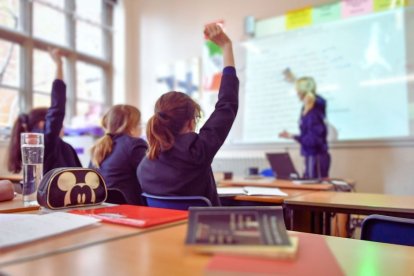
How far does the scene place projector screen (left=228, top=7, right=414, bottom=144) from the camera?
346 cm

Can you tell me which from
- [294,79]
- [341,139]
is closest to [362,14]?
[294,79]

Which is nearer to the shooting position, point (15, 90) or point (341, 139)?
point (341, 139)

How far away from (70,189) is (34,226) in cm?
34

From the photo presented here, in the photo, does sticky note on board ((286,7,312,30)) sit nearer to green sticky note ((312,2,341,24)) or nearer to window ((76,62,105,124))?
green sticky note ((312,2,341,24))

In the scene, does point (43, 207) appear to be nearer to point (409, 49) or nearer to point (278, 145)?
point (278, 145)

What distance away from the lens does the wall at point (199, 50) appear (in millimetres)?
3527

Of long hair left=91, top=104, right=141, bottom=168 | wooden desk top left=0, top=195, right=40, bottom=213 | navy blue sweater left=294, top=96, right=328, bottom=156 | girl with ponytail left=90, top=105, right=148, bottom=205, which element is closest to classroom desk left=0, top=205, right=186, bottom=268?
wooden desk top left=0, top=195, right=40, bottom=213

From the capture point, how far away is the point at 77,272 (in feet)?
1.82

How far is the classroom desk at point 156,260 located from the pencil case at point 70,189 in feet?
1.50

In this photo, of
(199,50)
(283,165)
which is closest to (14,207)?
(283,165)

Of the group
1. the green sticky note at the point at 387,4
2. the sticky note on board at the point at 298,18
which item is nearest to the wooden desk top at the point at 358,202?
the green sticky note at the point at 387,4

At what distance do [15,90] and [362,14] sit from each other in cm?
396

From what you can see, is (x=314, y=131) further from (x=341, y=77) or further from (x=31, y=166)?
(x=31, y=166)

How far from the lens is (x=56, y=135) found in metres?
2.20
